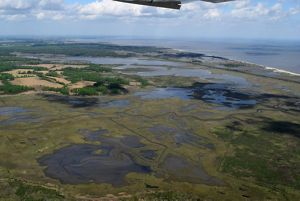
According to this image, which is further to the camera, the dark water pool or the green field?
the dark water pool

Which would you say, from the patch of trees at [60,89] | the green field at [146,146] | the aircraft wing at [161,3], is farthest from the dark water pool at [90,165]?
the patch of trees at [60,89]

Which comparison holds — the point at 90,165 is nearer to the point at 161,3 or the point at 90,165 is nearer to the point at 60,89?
the point at 161,3

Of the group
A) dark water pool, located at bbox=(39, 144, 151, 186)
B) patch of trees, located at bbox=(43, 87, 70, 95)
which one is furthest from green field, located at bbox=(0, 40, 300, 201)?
patch of trees, located at bbox=(43, 87, 70, 95)

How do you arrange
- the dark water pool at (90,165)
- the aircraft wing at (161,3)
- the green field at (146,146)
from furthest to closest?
1. the dark water pool at (90,165)
2. the green field at (146,146)
3. the aircraft wing at (161,3)

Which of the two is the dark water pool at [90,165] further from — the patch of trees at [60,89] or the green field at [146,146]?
the patch of trees at [60,89]

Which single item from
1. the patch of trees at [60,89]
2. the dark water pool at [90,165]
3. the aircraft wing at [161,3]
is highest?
the aircraft wing at [161,3]

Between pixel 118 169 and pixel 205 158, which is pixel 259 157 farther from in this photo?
pixel 118 169

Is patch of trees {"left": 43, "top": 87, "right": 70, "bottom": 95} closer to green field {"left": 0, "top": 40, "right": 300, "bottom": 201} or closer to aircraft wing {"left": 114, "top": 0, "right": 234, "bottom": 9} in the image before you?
green field {"left": 0, "top": 40, "right": 300, "bottom": 201}

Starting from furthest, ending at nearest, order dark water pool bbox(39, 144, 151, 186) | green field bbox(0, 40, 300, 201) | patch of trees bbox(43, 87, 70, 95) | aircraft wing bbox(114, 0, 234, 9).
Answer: patch of trees bbox(43, 87, 70, 95) < dark water pool bbox(39, 144, 151, 186) < green field bbox(0, 40, 300, 201) < aircraft wing bbox(114, 0, 234, 9)

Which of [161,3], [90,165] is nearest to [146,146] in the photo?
[90,165]

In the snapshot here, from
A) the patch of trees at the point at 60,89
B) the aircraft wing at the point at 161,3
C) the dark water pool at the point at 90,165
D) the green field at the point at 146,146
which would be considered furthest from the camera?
the patch of trees at the point at 60,89

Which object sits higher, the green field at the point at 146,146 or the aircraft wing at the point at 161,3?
the aircraft wing at the point at 161,3

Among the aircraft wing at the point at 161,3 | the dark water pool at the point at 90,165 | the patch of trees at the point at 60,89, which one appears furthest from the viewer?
the patch of trees at the point at 60,89

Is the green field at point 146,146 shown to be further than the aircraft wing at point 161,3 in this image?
Yes
